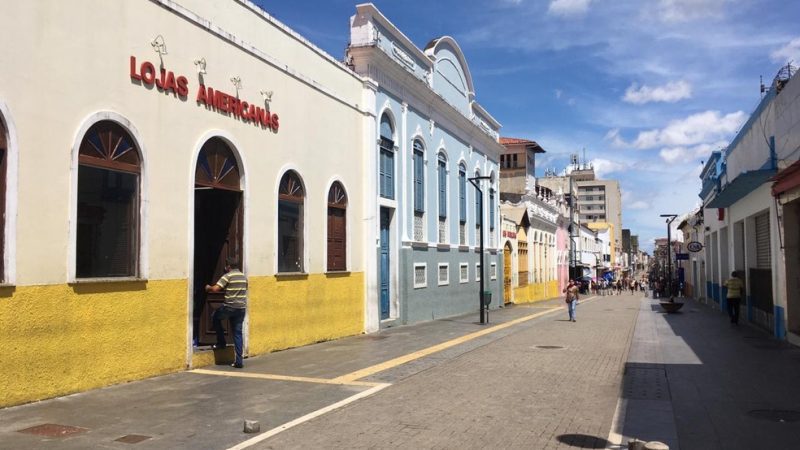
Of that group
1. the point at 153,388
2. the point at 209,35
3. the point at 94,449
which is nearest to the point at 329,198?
the point at 209,35

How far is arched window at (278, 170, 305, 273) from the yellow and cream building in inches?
1.8

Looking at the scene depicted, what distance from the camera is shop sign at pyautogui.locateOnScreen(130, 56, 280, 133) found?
987 cm

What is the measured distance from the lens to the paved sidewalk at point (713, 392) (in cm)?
694

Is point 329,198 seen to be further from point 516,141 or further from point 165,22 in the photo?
point 516,141

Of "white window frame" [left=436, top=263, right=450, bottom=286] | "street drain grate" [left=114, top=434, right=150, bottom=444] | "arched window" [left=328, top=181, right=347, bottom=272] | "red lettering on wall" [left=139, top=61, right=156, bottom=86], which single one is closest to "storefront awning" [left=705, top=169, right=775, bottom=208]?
"white window frame" [left=436, top=263, right=450, bottom=286]

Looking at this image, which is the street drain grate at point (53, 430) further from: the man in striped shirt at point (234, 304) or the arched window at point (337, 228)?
the arched window at point (337, 228)

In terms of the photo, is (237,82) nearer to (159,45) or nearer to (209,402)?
(159,45)

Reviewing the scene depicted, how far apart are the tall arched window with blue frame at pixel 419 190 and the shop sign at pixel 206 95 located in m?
8.49

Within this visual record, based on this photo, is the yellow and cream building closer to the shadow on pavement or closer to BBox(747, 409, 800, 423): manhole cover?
the shadow on pavement

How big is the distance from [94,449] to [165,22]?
677 centimetres

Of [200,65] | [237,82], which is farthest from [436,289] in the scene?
[200,65]

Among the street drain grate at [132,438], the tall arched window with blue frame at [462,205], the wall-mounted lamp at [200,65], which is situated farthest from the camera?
the tall arched window with blue frame at [462,205]

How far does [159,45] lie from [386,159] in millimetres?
9467

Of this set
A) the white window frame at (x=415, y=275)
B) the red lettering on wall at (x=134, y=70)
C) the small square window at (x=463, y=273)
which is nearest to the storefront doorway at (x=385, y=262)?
the white window frame at (x=415, y=275)
